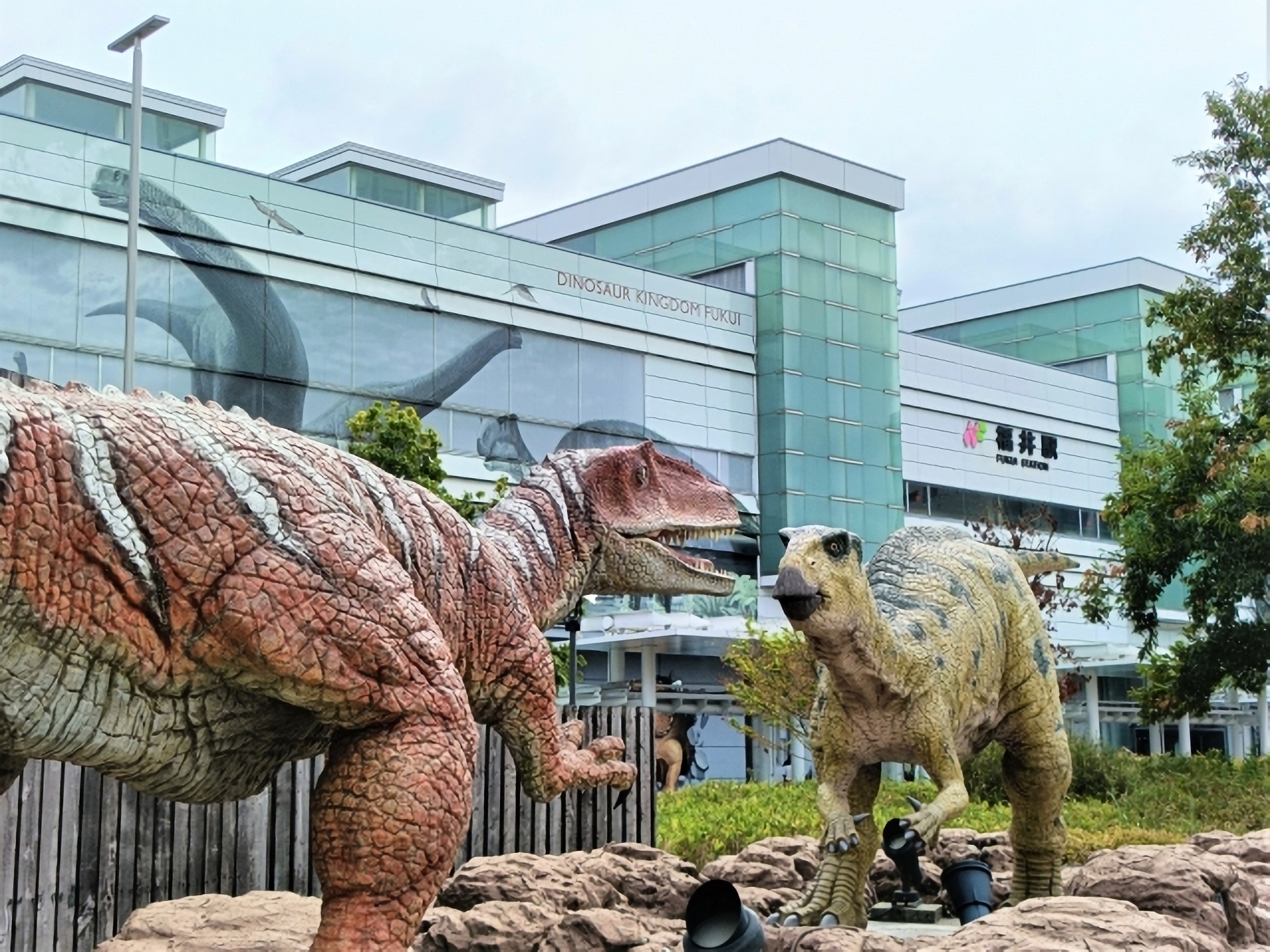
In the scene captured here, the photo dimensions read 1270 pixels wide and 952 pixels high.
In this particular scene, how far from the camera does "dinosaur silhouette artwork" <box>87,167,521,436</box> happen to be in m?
21.4

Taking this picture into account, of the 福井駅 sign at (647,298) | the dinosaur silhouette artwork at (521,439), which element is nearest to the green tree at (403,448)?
the dinosaur silhouette artwork at (521,439)

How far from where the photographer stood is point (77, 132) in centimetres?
2083

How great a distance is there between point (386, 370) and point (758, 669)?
7717 mm

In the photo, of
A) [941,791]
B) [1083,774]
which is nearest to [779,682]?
[1083,774]

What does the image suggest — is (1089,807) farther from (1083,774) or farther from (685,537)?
(685,537)

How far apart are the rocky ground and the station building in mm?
15587

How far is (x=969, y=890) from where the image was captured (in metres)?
7.02

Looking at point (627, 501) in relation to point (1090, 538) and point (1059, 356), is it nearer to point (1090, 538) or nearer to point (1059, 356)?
point (1090, 538)

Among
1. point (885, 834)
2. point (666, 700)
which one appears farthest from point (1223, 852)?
point (666, 700)

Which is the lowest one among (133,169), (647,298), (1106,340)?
(133,169)

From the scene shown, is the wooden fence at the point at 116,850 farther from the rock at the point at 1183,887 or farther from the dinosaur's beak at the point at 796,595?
the rock at the point at 1183,887

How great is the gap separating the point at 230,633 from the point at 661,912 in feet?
11.9

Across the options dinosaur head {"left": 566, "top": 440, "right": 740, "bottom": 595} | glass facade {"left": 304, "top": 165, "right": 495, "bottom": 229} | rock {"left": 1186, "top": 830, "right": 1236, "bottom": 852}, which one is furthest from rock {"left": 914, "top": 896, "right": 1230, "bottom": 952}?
glass facade {"left": 304, "top": 165, "right": 495, "bottom": 229}

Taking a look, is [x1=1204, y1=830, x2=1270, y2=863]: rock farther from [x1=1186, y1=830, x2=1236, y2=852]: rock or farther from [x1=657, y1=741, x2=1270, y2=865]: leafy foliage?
[x1=657, y1=741, x2=1270, y2=865]: leafy foliage
